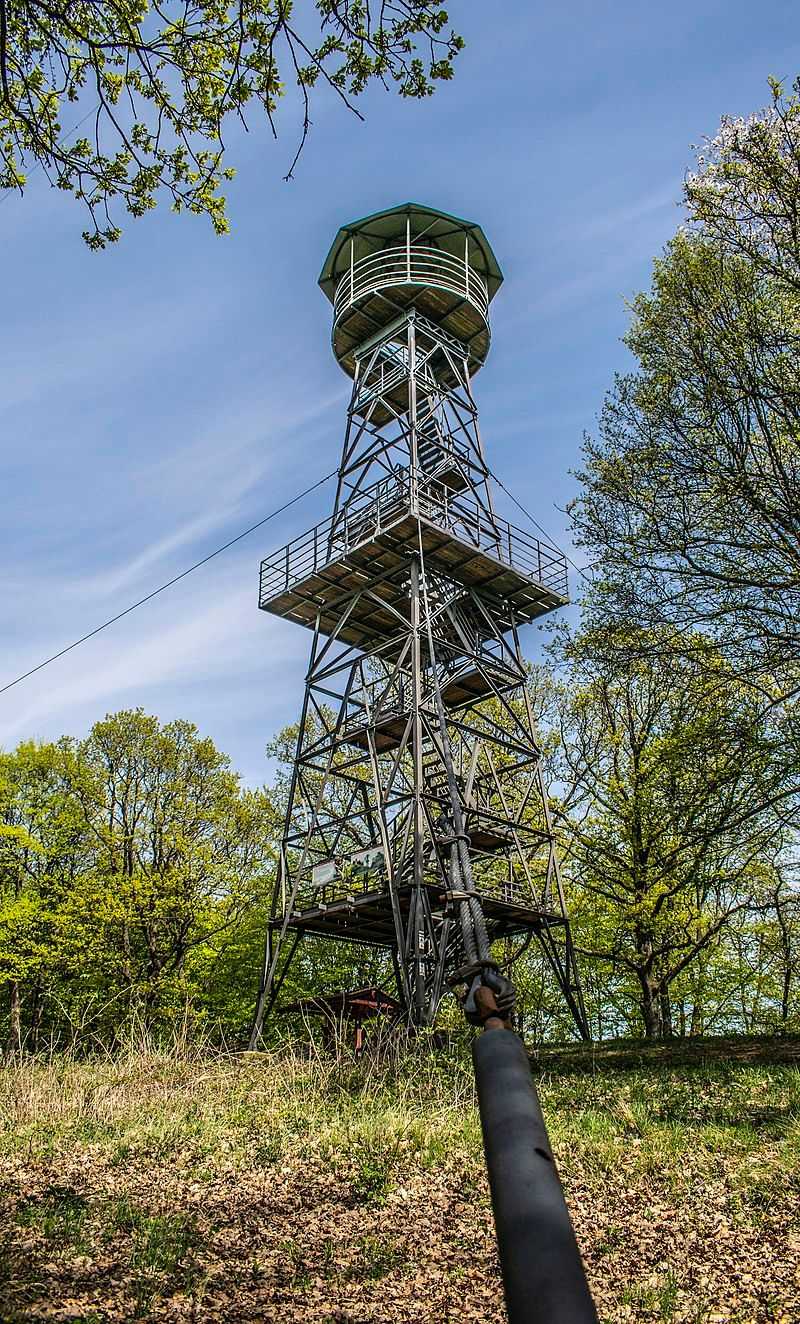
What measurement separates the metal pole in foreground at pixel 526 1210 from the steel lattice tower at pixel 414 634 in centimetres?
1338

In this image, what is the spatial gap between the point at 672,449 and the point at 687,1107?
29.1 ft

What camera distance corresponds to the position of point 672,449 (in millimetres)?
13375

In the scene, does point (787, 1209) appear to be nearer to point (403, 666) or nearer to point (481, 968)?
point (481, 968)

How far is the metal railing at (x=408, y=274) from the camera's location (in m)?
22.9

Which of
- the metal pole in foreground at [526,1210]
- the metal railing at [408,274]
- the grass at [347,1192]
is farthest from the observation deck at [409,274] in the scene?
the metal pole in foreground at [526,1210]

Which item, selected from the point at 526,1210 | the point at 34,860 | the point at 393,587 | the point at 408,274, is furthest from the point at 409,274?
the point at 526,1210

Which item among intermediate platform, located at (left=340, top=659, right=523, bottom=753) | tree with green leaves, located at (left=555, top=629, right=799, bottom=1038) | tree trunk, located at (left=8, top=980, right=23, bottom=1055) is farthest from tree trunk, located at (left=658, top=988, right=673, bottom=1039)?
tree trunk, located at (left=8, top=980, right=23, bottom=1055)

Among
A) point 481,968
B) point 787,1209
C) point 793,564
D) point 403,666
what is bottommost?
point 787,1209

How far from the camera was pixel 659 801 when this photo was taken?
21.5m

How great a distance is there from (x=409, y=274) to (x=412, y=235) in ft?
5.62

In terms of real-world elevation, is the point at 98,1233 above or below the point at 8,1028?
below

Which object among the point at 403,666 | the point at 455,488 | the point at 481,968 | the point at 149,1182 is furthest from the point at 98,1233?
the point at 455,488

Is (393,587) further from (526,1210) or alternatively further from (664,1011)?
(526,1210)

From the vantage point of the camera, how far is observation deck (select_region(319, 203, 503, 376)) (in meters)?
23.0
